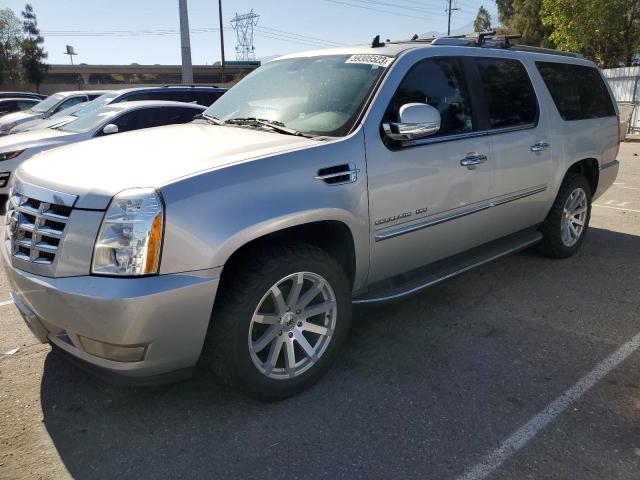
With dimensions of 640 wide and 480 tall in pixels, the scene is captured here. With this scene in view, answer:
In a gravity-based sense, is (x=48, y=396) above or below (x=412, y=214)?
below

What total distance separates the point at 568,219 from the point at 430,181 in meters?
2.48

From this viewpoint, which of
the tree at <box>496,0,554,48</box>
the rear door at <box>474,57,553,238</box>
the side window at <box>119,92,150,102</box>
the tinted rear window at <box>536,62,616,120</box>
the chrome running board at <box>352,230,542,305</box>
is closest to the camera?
the chrome running board at <box>352,230,542,305</box>

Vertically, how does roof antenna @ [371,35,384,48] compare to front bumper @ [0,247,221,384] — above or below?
above

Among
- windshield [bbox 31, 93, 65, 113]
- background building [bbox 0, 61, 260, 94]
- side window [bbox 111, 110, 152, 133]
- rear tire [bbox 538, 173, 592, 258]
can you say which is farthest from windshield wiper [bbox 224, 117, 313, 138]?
background building [bbox 0, 61, 260, 94]

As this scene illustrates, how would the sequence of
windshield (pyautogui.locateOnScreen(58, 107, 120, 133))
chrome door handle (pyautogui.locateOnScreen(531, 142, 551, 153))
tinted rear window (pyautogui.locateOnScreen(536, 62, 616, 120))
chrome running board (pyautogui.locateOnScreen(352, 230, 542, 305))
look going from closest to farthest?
chrome running board (pyautogui.locateOnScreen(352, 230, 542, 305)), chrome door handle (pyautogui.locateOnScreen(531, 142, 551, 153)), tinted rear window (pyautogui.locateOnScreen(536, 62, 616, 120)), windshield (pyautogui.locateOnScreen(58, 107, 120, 133))

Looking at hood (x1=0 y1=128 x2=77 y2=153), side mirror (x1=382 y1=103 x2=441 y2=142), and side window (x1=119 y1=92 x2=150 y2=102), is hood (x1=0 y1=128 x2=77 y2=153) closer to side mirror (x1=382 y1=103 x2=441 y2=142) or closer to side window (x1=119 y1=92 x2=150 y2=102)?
side window (x1=119 y1=92 x2=150 y2=102)

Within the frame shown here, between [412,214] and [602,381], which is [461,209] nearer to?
[412,214]

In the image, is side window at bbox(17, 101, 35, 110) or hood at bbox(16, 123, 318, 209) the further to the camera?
side window at bbox(17, 101, 35, 110)

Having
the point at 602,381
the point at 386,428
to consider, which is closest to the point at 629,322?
the point at 602,381

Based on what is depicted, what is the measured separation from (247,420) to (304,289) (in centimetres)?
76

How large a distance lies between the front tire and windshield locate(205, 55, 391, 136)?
877 millimetres

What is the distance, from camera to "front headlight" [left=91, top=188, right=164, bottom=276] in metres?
2.31

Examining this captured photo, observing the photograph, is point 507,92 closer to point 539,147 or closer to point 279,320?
point 539,147

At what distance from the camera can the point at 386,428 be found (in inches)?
106
